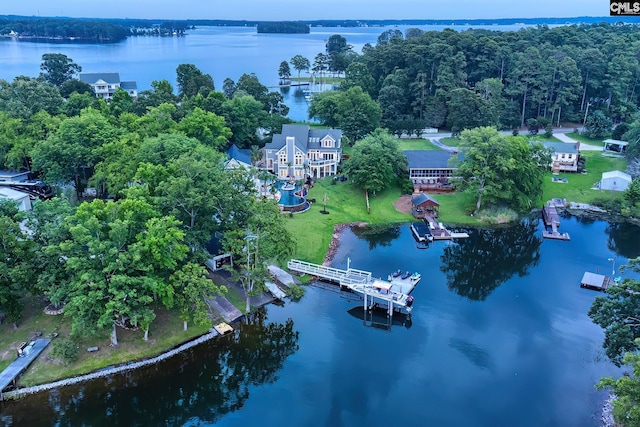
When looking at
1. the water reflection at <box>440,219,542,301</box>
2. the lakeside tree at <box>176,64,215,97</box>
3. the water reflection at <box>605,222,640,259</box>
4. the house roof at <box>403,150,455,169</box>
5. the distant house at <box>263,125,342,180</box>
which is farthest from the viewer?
the lakeside tree at <box>176,64,215,97</box>

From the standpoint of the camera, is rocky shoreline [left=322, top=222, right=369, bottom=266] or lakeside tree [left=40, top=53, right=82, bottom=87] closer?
rocky shoreline [left=322, top=222, right=369, bottom=266]

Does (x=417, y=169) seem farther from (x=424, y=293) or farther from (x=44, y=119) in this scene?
(x=44, y=119)

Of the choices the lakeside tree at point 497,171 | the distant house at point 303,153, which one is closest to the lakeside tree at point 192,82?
the distant house at point 303,153

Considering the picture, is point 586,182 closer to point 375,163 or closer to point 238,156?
point 375,163

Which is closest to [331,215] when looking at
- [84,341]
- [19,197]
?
[84,341]

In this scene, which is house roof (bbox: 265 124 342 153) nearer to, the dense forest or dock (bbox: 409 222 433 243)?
the dense forest

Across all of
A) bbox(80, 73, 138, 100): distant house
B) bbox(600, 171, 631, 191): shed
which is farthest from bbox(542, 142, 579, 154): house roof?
bbox(80, 73, 138, 100): distant house

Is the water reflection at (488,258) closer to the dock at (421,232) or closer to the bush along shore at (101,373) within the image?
the dock at (421,232)
